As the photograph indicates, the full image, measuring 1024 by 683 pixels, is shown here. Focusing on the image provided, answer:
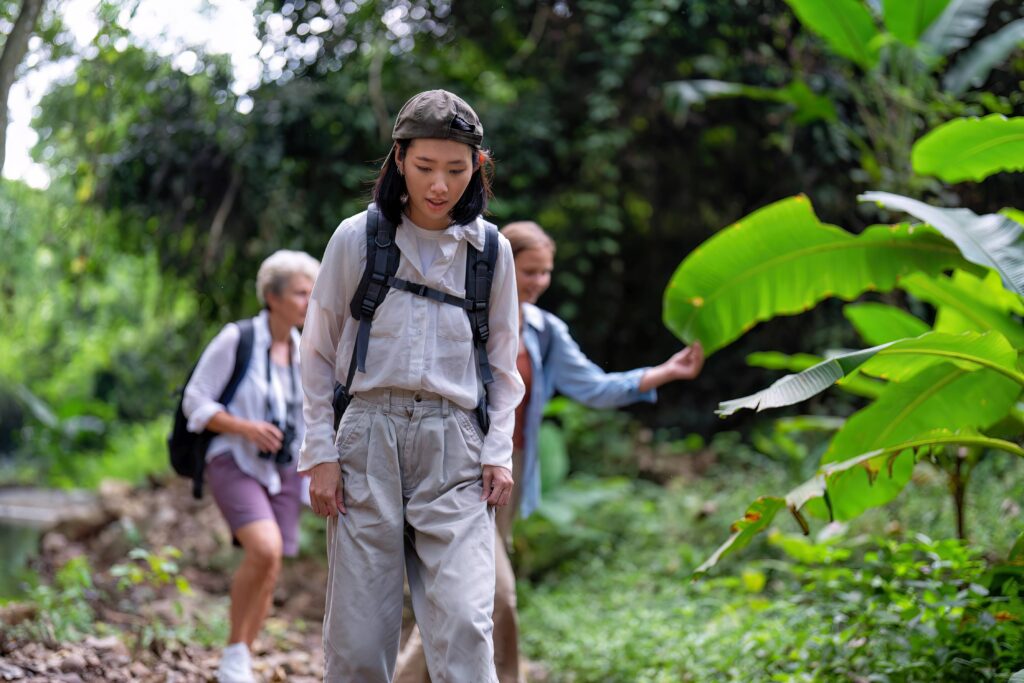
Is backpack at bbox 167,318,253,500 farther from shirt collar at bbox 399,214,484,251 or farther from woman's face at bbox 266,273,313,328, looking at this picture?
shirt collar at bbox 399,214,484,251

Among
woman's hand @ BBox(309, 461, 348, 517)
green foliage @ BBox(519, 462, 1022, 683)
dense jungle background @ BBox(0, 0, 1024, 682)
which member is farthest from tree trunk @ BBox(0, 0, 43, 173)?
green foliage @ BBox(519, 462, 1022, 683)

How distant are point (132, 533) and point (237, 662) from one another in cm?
299

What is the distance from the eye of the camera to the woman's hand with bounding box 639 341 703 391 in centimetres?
392

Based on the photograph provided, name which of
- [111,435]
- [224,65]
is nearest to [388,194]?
[224,65]

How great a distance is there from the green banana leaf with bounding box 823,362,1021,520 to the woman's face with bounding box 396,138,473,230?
7.75 ft

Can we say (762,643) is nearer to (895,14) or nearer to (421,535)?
(421,535)

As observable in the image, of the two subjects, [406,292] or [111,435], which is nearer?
[406,292]

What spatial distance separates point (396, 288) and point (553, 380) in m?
1.61

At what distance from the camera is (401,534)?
2.72 metres

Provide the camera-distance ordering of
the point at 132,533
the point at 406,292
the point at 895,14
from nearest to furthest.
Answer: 1. the point at 406,292
2. the point at 895,14
3. the point at 132,533

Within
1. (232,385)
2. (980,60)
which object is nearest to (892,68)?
(980,60)

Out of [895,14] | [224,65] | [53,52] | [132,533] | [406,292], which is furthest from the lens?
[224,65]

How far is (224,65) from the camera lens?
322 inches

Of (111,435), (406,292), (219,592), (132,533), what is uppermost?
(406,292)
